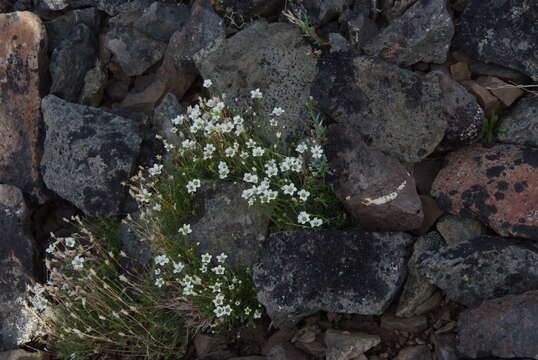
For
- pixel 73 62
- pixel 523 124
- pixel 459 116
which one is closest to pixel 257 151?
pixel 459 116

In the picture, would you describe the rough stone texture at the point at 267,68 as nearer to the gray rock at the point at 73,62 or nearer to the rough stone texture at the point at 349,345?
the gray rock at the point at 73,62

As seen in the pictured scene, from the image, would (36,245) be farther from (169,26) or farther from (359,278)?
(359,278)

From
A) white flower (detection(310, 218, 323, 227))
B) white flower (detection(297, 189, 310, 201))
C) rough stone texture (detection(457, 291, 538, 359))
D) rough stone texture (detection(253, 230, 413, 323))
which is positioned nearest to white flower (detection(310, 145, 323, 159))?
white flower (detection(297, 189, 310, 201))

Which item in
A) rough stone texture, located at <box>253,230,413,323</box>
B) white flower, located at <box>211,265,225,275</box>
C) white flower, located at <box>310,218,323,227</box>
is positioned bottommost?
white flower, located at <box>211,265,225,275</box>

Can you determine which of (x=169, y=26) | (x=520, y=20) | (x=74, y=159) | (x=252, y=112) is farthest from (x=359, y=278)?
(x=169, y=26)

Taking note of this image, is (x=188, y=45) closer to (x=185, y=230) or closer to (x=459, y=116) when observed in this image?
(x=185, y=230)

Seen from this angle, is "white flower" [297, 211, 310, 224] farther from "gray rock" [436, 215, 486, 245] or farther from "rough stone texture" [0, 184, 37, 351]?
"rough stone texture" [0, 184, 37, 351]
